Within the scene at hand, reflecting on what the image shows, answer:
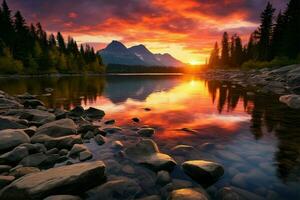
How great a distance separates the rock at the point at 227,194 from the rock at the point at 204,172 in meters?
0.45

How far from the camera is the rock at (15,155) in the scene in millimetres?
6742

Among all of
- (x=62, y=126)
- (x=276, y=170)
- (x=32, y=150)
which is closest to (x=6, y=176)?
(x=32, y=150)

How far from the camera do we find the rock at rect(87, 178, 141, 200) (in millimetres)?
5387

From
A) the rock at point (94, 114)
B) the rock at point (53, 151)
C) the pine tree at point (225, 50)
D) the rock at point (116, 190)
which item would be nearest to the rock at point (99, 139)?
the rock at point (53, 151)

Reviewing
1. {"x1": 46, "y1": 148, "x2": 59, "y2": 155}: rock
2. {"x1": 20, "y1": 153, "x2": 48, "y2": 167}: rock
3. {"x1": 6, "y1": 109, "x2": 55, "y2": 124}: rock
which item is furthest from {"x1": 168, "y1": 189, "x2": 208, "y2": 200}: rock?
{"x1": 6, "y1": 109, "x2": 55, "y2": 124}: rock

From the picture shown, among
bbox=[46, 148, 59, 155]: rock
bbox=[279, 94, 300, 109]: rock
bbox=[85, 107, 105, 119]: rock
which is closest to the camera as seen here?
bbox=[46, 148, 59, 155]: rock

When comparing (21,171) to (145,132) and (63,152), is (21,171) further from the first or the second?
(145,132)

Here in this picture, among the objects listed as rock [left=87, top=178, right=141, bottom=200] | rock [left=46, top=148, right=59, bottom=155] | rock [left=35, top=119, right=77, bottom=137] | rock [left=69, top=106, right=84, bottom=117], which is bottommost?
rock [left=87, top=178, right=141, bottom=200]

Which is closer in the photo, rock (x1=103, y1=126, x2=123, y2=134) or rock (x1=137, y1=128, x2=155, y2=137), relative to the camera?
rock (x1=137, y1=128, x2=155, y2=137)

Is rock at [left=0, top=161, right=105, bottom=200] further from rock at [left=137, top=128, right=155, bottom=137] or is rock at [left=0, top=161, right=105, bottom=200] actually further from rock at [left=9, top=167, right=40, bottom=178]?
rock at [left=137, top=128, right=155, bottom=137]

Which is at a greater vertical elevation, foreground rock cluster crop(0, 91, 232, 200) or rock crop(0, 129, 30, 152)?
rock crop(0, 129, 30, 152)

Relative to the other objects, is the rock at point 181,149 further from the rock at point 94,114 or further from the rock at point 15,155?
A: the rock at point 94,114

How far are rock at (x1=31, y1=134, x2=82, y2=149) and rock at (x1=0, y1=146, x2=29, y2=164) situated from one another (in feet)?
2.92

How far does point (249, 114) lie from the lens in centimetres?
1476
